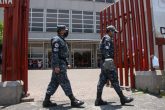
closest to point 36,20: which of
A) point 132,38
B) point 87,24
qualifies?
point 87,24

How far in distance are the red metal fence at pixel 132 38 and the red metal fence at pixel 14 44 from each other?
10.5ft

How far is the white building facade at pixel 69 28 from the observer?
116ft

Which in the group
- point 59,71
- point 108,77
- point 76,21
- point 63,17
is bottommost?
point 108,77

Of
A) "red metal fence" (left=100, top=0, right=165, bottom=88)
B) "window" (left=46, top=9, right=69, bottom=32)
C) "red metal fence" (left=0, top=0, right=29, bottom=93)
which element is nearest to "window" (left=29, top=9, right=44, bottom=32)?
"window" (left=46, top=9, right=69, bottom=32)

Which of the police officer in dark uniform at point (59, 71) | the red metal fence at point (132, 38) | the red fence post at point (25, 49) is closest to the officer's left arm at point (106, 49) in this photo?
the police officer in dark uniform at point (59, 71)

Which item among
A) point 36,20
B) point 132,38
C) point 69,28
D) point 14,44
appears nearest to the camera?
point 14,44

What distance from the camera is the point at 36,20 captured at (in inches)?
1391

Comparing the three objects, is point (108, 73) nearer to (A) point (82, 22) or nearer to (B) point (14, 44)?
(B) point (14, 44)

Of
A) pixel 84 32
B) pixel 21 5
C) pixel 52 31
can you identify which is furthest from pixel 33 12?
pixel 21 5

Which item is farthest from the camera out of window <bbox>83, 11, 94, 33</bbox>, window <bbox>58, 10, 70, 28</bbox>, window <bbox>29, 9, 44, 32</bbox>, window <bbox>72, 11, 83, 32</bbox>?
window <bbox>83, 11, 94, 33</bbox>

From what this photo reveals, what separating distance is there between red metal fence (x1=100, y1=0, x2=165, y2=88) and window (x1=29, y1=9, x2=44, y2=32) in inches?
992

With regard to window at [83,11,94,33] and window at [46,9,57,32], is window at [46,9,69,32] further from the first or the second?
window at [83,11,94,33]

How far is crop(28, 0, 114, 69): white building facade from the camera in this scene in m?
35.4

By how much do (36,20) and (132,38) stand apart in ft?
88.3
